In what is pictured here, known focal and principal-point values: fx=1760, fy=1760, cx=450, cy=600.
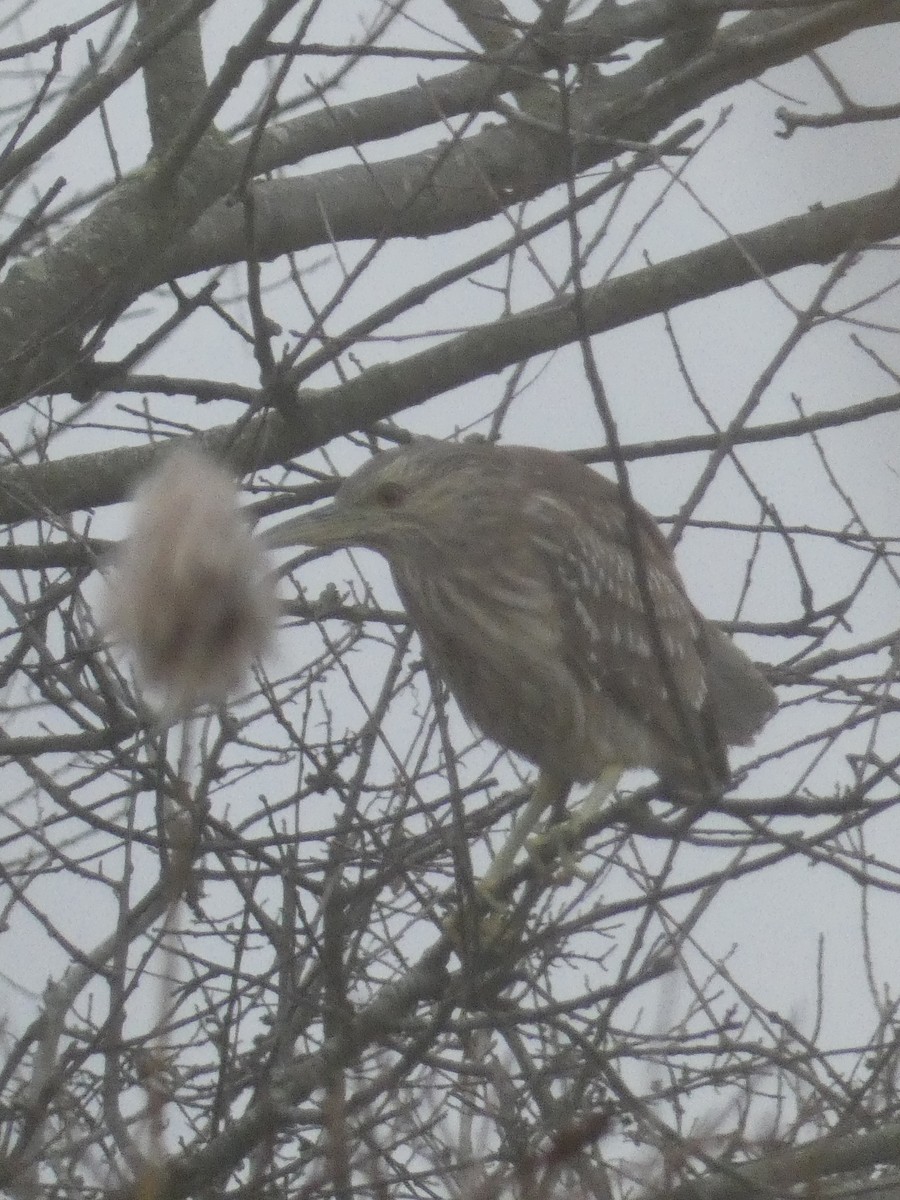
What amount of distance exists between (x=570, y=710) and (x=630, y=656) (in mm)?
262

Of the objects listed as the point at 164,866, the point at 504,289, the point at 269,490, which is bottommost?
the point at 164,866

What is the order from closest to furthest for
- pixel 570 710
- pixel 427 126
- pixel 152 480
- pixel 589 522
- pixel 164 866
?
pixel 152 480, pixel 164 866, pixel 570 710, pixel 589 522, pixel 427 126

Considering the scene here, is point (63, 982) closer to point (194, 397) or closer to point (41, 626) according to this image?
point (41, 626)

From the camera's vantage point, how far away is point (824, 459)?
13.3 feet

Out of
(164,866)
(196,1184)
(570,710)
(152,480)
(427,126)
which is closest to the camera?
(152,480)

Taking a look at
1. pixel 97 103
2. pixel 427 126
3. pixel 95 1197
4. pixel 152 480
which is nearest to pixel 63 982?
pixel 95 1197

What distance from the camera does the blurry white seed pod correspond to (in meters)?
1.23

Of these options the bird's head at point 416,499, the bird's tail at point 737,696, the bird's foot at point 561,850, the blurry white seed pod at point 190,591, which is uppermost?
the bird's head at point 416,499

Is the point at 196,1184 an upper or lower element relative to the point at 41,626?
lower

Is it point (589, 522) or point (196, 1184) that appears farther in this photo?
point (589, 522)

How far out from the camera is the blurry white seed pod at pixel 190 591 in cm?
123

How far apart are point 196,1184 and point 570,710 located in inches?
61.9

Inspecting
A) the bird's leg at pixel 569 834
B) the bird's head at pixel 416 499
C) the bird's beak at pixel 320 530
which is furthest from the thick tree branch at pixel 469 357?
the bird's leg at pixel 569 834

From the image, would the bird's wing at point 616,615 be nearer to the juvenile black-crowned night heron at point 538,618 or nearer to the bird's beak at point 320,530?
the juvenile black-crowned night heron at point 538,618
